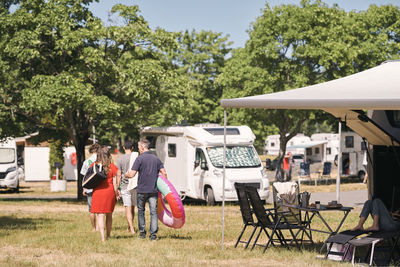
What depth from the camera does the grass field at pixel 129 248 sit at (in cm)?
901

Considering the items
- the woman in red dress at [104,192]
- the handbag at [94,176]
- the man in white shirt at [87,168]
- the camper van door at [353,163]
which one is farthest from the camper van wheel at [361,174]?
the handbag at [94,176]

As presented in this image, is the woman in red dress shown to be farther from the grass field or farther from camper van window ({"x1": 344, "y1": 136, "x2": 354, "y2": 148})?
camper van window ({"x1": 344, "y1": 136, "x2": 354, "y2": 148})

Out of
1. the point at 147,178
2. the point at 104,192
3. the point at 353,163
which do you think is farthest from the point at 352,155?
the point at 104,192

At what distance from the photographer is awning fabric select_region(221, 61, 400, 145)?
849 centimetres

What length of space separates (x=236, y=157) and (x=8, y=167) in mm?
12307

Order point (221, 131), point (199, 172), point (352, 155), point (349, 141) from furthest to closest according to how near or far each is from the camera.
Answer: point (349, 141) → point (352, 155) → point (221, 131) → point (199, 172)

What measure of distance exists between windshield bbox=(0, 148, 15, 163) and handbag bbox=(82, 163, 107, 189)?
63.0ft

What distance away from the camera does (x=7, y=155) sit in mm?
29016

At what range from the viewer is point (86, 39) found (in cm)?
2184

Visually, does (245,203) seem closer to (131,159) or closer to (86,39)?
(131,159)

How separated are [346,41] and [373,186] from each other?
2332 centimetres

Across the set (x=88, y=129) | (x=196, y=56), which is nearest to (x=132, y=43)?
(x=88, y=129)

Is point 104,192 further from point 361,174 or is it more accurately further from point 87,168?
point 361,174

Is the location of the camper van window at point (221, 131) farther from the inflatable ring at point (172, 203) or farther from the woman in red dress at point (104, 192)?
the woman in red dress at point (104, 192)
